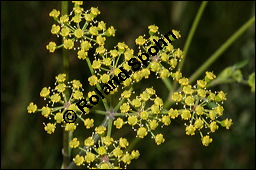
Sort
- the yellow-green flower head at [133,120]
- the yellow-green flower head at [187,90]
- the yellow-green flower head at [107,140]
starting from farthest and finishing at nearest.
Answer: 1. the yellow-green flower head at [187,90]
2. the yellow-green flower head at [133,120]
3. the yellow-green flower head at [107,140]

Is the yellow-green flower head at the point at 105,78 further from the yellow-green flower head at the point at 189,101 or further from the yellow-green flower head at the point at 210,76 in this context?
the yellow-green flower head at the point at 210,76

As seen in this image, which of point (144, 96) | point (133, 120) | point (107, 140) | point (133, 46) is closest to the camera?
point (107, 140)

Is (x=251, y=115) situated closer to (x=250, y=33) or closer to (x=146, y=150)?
(x=250, y=33)

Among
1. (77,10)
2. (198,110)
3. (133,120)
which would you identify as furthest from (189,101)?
(77,10)

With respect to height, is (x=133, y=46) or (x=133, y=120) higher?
(x=133, y=46)

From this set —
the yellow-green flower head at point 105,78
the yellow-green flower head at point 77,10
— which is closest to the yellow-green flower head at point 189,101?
the yellow-green flower head at point 105,78

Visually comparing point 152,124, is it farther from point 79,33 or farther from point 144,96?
point 79,33

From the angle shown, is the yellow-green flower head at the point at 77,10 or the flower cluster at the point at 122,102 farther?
the yellow-green flower head at the point at 77,10

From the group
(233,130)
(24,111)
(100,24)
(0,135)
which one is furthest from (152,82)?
(100,24)

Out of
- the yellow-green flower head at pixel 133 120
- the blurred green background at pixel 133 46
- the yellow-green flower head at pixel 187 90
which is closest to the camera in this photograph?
the yellow-green flower head at pixel 133 120
